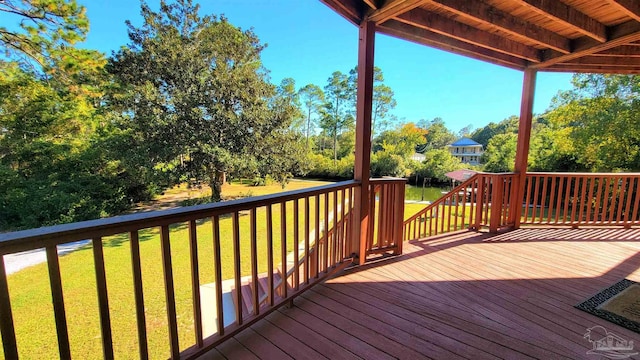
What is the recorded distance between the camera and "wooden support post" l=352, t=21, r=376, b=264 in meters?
2.21

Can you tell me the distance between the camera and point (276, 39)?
14719 millimetres

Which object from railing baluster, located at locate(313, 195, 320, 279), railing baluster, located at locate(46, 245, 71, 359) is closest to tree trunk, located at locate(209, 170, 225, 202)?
railing baluster, located at locate(313, 195, 320, 279)

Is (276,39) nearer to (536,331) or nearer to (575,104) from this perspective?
(575,104)

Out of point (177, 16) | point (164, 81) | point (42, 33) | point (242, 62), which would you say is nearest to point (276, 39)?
point (242, 62)

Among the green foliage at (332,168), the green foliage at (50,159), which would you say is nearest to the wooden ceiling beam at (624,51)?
the green foliage at (50,159)

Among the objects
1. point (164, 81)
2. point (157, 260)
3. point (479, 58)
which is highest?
point (164, 81)

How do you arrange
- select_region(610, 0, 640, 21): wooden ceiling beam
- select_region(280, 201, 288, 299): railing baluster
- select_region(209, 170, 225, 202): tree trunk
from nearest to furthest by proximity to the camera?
select_region(280, 201, 288, 299): railing baluster → select_region(610, 0, 640, 21): wooden ceiling beam → select_region(209, 170, 225, 202): tree trunk

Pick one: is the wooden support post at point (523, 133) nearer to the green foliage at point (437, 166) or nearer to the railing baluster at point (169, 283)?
the railing baluster at point (169, 283)

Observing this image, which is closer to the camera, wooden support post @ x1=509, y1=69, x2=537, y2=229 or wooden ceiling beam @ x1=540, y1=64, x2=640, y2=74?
wooden support post @ x1=509, y1=69, x2=537, y2=229

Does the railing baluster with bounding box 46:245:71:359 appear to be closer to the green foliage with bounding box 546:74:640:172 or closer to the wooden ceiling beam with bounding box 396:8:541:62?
the wooden ceiling beam with bounding box 396:8:541:62

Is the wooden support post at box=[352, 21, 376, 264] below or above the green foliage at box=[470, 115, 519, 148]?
below

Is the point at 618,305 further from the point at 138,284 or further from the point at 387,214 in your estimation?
the point at 138,284

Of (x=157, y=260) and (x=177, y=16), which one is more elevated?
(x=177, y=16)

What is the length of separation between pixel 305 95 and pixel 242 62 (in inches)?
421
